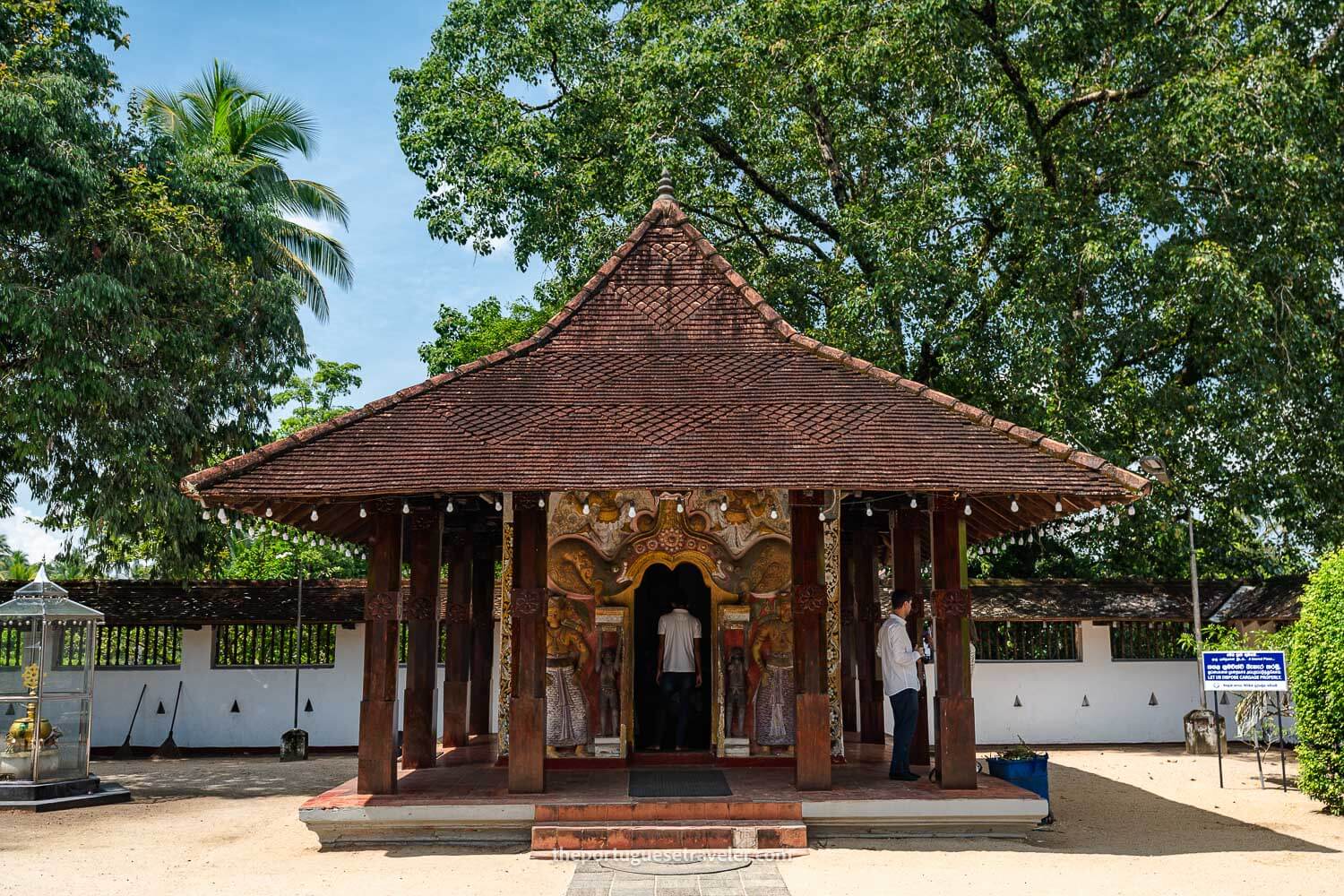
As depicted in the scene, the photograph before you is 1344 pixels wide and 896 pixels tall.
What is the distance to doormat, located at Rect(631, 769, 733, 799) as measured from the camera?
375 inches

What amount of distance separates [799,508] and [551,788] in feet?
10.5

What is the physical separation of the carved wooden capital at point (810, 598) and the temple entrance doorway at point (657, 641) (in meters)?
3.13

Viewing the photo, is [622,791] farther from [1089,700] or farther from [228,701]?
[1089,700]

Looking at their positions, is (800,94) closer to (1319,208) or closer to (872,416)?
(1319,208)

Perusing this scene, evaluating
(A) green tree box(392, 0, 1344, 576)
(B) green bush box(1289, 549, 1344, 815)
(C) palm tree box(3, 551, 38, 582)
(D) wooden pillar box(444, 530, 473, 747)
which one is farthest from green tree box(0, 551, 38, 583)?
(B) green bush box(1289, 549, 1344, 815)

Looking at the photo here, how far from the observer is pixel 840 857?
28.0 ft

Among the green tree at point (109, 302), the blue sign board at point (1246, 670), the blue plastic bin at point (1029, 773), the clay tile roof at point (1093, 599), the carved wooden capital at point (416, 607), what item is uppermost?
the green tree at point (109, 302)

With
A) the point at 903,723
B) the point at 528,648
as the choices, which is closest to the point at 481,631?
the point at 528,648

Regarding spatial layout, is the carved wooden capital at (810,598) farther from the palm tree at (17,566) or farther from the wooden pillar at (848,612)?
the palm tree at (17,566)

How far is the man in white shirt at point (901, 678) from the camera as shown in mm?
10023

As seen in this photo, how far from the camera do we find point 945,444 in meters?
9.75

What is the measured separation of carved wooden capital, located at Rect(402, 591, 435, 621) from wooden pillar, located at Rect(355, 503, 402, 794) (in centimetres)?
27

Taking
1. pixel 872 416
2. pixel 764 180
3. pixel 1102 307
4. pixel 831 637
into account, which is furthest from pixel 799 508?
pixel 764 180

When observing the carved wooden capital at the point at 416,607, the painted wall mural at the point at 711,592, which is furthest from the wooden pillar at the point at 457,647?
the carved wooden capital at the point at 416,607
